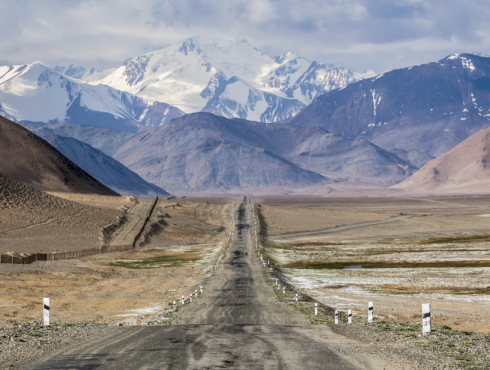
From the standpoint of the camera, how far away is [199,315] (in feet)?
119

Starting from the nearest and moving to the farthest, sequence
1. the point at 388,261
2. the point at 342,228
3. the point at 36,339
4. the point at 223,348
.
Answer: the point at 223,348 < the point at 36,339 < the point at 388,261 < the point at 342,228

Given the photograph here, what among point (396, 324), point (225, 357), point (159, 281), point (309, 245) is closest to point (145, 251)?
point (309, 245)

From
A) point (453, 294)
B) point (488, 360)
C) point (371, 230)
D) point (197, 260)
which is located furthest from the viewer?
point (371, 230)

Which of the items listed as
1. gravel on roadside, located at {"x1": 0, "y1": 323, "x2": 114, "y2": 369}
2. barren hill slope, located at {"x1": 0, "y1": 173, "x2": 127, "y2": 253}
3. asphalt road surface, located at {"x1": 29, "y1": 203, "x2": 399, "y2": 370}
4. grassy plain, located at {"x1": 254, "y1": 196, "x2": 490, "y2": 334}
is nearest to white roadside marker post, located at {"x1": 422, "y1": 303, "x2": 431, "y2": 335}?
asphalt road surface, located at {"x1": 29, "y1": 203, "x2": 399, "y2": 370}

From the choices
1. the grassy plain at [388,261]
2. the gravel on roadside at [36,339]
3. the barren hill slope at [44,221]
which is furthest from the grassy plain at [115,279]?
the grassy plain at [388,261]

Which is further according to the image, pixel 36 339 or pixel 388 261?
pixel 388 261

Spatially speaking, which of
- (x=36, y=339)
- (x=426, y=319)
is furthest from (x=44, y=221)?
(x=426, y=319)

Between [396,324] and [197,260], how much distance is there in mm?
60596

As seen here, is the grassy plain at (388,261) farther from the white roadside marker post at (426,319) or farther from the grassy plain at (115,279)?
the grassy plain at (115,279)

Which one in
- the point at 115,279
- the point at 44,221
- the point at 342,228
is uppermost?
the point at 44,221

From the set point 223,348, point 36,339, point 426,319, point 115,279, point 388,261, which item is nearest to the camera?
point 223,348

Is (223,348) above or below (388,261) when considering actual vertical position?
above

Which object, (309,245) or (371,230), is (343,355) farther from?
(371,230)

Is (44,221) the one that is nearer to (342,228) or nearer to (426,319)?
(342,228)
